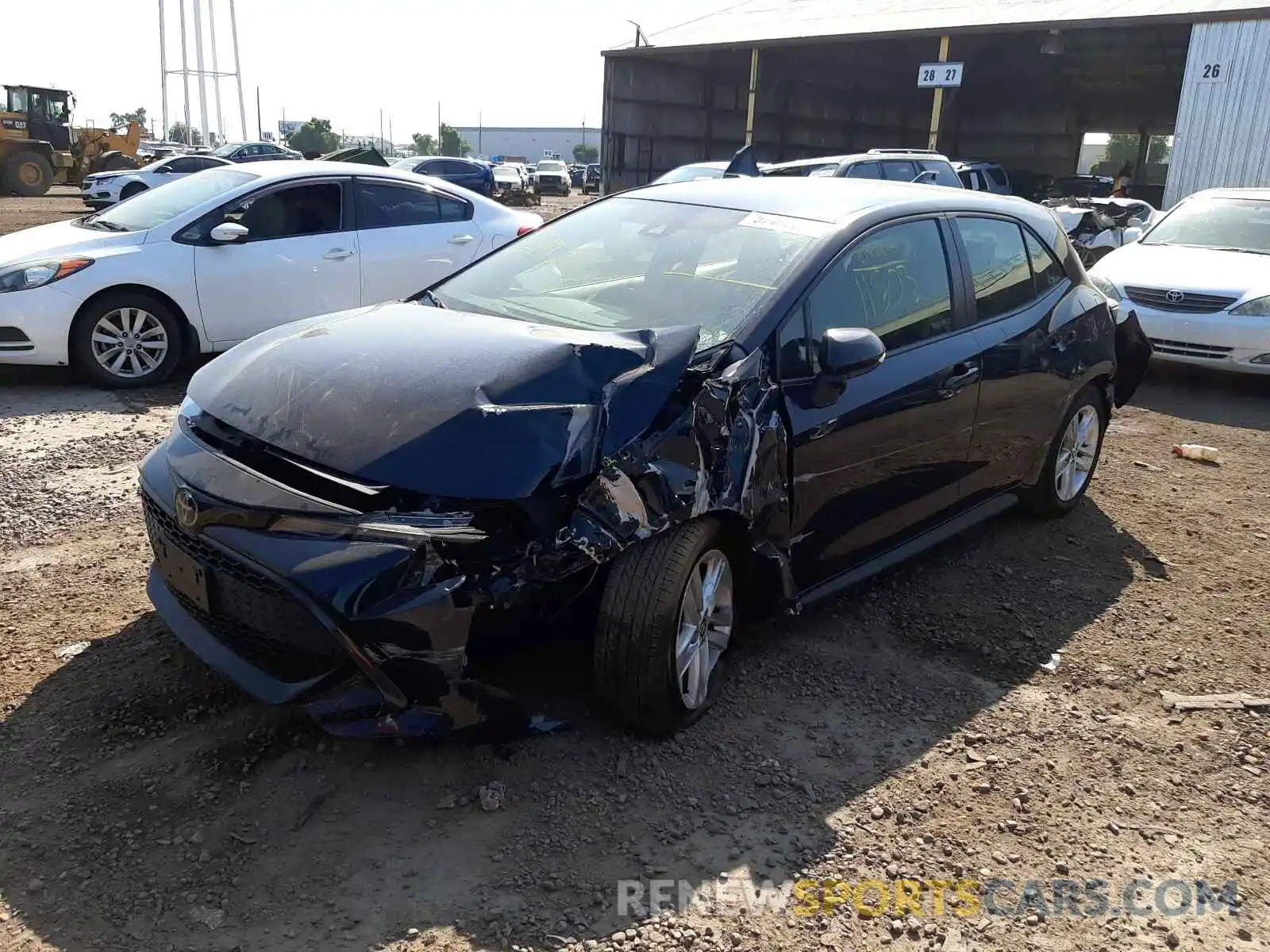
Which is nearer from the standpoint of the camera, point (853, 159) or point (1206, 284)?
point (1206, 284)

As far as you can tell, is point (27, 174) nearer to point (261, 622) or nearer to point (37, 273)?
point (37, 273)

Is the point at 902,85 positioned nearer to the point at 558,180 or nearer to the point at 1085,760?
the point at 558,180

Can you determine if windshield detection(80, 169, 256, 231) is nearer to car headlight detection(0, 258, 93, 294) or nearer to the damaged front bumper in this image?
car headlight detection(0, 258, 93, 294)

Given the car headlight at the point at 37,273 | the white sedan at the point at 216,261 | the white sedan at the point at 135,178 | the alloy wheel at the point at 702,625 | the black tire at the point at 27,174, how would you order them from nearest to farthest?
1. the alloy wheel at the point at 702,625
2. the car headlight at the point at 37,273
3. the white sedan at the point at 216,261
4. the white sedan at the point at 135,178
5. the black tire at the point at 27,174

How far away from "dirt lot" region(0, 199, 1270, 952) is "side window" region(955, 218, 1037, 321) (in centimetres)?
123

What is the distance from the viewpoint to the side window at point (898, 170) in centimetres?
1270

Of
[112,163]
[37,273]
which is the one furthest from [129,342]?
[112,163]

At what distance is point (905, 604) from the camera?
4203 millimetres

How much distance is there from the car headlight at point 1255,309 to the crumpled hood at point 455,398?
6686 millimetres

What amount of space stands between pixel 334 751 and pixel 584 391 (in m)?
1.28

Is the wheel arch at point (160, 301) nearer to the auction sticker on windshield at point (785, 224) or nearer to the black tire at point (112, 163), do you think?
the auction sticker on windshield at point (785, 224)

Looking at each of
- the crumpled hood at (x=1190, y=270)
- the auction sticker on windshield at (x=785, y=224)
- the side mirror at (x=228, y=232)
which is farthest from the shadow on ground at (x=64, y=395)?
the crumpled hood at (x=1190, y=270)

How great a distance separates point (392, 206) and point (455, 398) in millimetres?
5415

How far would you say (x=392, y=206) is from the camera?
7711 mm
